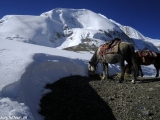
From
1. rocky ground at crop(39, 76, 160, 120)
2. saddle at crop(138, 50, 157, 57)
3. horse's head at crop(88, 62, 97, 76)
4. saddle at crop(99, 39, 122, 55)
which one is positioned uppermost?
saddle at crop(99, 39, 122, 55)

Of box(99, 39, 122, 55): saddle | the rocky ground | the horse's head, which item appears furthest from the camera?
the horse's head

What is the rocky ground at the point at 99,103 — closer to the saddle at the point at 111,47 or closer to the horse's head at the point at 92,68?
the saddle at the point at 111,47

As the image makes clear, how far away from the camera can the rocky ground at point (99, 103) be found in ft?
16.7

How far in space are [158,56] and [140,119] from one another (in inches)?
257

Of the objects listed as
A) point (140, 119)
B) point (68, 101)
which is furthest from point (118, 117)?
point (68, 101)

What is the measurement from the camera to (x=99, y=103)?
597 cm

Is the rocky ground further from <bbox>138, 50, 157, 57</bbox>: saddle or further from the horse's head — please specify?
<bbox>138, 50, 157, 57</bbox>: saddle

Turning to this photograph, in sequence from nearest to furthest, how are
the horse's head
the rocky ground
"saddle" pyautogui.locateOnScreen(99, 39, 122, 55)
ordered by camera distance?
the rocky ground → "saddle" pyautogui.locateOnScreen(99, 39, 122, 55) → the horse's head

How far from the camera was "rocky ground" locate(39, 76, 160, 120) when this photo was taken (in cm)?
508

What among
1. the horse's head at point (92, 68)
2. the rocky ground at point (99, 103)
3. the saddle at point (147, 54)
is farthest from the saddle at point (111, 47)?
the saddle at point (147, 54)

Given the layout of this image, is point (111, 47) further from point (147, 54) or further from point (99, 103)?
point (99, 103)

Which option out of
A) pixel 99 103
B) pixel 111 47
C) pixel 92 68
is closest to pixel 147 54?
pixel 111 47

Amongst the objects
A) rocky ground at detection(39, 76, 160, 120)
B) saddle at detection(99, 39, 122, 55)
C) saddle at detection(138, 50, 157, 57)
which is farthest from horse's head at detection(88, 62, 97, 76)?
rocky ground at detection(39, 76, 160, 120)

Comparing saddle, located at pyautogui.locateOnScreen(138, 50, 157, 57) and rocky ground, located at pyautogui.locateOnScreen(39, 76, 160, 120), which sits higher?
saddle, located at pyautogui.locateOnScreen(138, 50, 157, 57)
